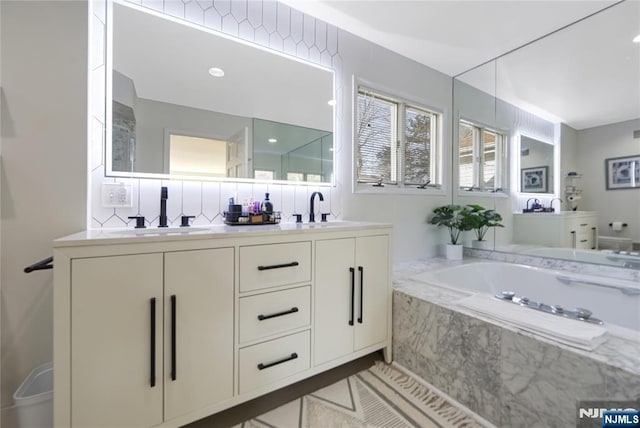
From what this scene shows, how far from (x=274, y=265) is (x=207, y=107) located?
107 centimetres

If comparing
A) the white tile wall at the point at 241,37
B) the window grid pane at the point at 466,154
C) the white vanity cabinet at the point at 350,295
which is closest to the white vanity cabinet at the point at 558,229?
the window grid pane at the point at 466,154

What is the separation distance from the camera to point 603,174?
2.05 m

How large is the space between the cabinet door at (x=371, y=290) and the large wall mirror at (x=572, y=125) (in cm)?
167

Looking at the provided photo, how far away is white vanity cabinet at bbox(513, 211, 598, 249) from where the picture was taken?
2104 millimetres

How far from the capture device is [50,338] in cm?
123

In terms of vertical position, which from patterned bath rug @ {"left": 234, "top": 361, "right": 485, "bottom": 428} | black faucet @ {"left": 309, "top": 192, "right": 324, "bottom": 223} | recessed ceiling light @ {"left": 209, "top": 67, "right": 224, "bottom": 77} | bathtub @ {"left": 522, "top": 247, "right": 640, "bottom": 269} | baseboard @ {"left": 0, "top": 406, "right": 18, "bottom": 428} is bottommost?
patterned bath rug @ {"left": 234, "top": 361, "right": 485, "bottom": 428}

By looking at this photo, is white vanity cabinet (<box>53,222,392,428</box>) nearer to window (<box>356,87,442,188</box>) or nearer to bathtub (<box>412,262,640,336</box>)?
bathtub (<box>412,262,640,336</box>)

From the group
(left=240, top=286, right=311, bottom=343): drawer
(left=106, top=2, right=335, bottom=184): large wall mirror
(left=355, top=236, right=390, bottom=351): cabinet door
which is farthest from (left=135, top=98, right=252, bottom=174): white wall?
(left=355, top=236, right=390, bottom=351): cabinet door

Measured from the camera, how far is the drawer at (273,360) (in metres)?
1.22

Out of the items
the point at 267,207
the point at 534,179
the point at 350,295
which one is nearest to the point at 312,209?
the point at 267,207

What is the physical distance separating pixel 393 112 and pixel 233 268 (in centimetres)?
210

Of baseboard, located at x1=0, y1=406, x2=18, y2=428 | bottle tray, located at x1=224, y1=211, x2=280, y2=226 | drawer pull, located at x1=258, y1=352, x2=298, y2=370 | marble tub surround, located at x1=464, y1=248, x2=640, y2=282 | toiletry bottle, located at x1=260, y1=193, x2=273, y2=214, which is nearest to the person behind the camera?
baseboard, located at x1=0, y1=406, x2=18, y2=428

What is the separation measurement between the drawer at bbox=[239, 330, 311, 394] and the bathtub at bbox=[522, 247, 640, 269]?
2224 mm

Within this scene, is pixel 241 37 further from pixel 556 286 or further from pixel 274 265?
pixel 556 286
